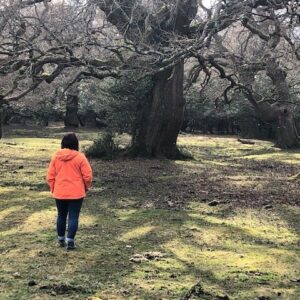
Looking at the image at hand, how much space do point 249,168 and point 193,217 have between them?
8.76 meters

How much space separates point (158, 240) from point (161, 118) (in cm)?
1142

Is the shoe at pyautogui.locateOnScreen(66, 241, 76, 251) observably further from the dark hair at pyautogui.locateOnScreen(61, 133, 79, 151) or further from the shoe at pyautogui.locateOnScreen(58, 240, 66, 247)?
the dark hair at pyautogui.locateOnScreen(61, 133, 79, 151)

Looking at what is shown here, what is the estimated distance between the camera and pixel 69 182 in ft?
21.9

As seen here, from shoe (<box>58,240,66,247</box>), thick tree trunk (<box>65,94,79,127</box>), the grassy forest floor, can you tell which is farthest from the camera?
thick tree trunk (<box>65,94,79,127</box>)

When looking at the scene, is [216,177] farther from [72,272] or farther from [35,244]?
[72,272]

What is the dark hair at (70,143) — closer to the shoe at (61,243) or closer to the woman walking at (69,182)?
the woman walking at (69,182)

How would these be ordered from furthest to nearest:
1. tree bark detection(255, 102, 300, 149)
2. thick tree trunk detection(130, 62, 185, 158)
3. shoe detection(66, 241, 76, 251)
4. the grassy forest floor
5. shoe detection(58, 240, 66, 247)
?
tree bark detection(255, 102, 300, 149)
thick tree trunk detection(130, 62, 185, 158)
shoe detection(58, 240, 66, 247)
shoe detection(66, 241, 76, 251)
the grassy forest floor

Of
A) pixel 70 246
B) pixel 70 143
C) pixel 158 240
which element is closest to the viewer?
pixel 70 246

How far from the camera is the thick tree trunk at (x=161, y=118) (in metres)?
18.5

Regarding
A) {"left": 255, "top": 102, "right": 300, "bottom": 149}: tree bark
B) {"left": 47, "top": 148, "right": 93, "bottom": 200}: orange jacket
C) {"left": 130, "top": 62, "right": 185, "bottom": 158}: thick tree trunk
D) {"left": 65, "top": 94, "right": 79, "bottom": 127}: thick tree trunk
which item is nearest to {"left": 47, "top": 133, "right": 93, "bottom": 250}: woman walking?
{"left": 47, "top": 148, "right": 93, "bottom": 200}: orange jacket

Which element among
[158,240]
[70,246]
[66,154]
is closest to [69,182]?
[66,154]

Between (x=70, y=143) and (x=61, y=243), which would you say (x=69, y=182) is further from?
(x=61, y=243)

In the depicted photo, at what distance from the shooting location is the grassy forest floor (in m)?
5.35

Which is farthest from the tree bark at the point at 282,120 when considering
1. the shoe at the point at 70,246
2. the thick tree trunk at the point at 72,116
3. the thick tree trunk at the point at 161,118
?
the shoe at the point at 70,246
